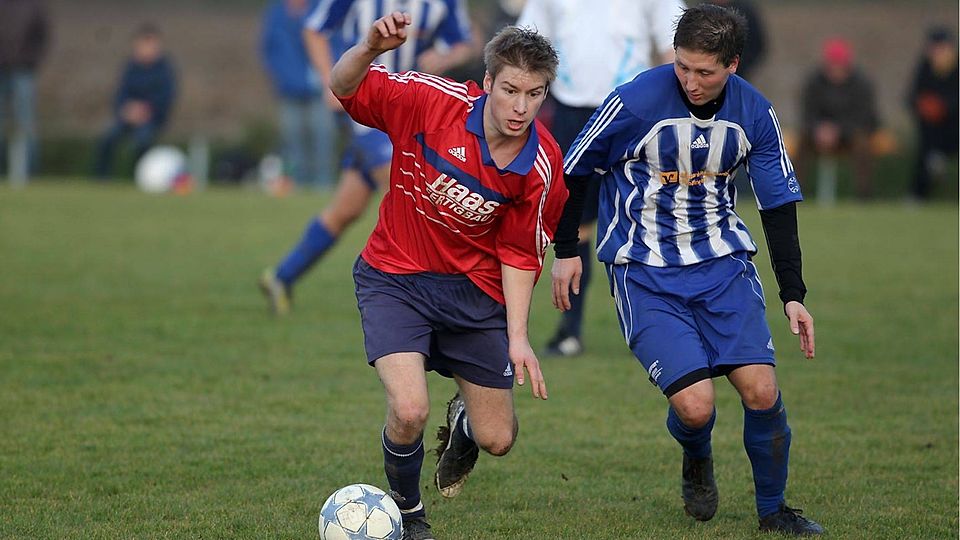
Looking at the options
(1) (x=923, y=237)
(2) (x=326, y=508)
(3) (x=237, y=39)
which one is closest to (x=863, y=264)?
(1) (x=923, y=237)

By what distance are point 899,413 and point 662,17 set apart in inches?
85.4

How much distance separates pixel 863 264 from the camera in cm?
1124

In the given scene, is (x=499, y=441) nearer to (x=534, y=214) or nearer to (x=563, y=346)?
(x=534, y=214)

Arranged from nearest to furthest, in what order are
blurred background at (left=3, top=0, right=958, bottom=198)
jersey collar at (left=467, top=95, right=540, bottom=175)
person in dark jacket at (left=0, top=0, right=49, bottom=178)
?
1. jersey collar at (left=467, top=95, right=540, bottom=175)
2. person in dark jacket at (left=0, top=0, right=49, bottom=178)
3. blurred background at (left=3, top=0, right=958, bottom=198)

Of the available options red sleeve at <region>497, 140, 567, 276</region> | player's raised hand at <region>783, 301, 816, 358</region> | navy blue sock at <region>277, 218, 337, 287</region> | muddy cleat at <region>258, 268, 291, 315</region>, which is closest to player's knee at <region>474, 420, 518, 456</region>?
red sleeve at <region>497, 140, 567, 276</region>

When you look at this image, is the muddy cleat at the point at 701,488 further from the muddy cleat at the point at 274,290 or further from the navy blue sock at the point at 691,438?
the muddy cleat at the point at 274,290

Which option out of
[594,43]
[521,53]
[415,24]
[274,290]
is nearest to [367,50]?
[521,53]

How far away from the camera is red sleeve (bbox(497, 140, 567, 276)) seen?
429 centimetres

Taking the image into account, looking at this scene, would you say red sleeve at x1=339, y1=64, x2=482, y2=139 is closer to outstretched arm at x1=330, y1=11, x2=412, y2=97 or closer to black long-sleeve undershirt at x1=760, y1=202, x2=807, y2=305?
outstretched arm at x1=330, y1=11, x2=412, y2=97

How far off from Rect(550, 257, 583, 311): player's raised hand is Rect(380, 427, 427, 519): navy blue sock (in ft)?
2.27

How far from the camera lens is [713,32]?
420 centimetres

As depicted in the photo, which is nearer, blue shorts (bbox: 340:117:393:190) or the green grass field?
the green grass field

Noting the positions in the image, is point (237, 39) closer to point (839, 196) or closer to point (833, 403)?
point (839, 196)

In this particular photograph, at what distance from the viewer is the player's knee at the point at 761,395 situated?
4270 millimetres
